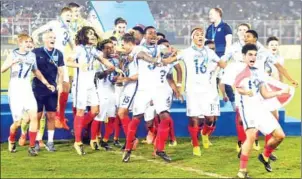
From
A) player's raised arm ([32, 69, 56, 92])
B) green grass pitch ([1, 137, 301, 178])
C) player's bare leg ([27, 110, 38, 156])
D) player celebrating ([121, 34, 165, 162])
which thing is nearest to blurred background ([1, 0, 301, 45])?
player celebrating ([121, 34, 165, 162])

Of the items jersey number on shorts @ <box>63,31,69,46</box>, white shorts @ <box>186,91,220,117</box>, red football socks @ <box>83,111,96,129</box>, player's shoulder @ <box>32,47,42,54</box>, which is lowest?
red football socks @ <box>83,111,96,129</box>

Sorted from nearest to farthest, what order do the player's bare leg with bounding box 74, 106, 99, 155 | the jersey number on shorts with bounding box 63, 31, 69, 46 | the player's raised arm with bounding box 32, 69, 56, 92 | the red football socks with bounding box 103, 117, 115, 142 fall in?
the player's raised arm with bounding box 32, 69, 56, 92 < the player's bare leg with bounding box 74, 106, 99, 155 < the red football socks with bounding box 103, 117, 115, 142 < the jersey number on shorts with bounding box 63, 31, 69, 46

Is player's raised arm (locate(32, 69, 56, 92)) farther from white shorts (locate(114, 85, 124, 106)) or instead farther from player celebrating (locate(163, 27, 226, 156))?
player celebrating (locate(163, 27, 226, 156))

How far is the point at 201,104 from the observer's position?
25.2 feet

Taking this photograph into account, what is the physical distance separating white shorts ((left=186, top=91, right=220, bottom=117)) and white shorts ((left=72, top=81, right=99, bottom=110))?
3.13 ft

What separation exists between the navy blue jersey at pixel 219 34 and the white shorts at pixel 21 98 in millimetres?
2225

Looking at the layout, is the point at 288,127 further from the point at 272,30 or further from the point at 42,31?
the point at 272,30

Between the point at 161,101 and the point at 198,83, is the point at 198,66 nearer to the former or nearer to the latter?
the point at 198,83

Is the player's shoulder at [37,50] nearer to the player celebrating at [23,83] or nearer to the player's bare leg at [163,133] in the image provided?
the player celebrating at [23,83]

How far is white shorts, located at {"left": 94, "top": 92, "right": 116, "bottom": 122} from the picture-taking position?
314 inches

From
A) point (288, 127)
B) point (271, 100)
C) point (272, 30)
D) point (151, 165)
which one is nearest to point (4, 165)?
point (151, 165)

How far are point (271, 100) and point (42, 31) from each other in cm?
276

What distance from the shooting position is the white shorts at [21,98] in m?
7.42

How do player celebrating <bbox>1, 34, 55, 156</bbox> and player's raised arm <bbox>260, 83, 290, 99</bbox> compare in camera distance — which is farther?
player celebrating <bbox>1, 34, 55, 156</bbox>
